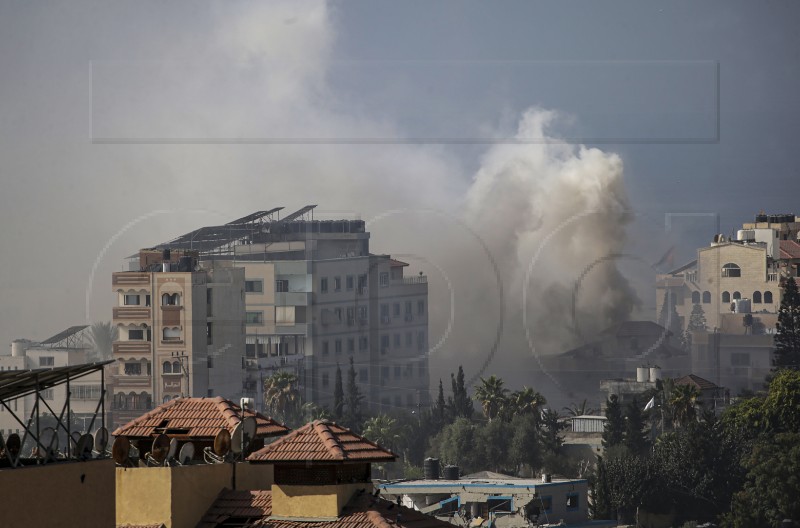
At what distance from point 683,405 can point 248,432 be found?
74553 mm

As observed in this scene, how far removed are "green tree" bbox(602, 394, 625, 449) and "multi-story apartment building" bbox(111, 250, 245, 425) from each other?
93.4ft

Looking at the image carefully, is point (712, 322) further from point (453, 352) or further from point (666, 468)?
point (666, 468)

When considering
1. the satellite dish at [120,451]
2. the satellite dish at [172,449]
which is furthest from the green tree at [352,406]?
the satellite dish at [120,451]

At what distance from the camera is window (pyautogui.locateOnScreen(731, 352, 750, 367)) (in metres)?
129

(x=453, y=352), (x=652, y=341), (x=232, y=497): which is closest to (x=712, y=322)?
(x=652, y=341)

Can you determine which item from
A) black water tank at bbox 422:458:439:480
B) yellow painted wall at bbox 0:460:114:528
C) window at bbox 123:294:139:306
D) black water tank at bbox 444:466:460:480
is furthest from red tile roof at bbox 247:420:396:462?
window at bbox 123:294:139:306

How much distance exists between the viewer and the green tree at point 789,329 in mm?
113688

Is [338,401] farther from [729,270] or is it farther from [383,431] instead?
[729,270]

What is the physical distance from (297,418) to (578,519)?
4125 cm

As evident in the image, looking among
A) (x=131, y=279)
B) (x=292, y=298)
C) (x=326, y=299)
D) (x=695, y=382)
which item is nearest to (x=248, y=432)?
(x=695, y=382)

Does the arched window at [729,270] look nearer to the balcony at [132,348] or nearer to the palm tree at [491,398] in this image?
the palm tree at [491,398]

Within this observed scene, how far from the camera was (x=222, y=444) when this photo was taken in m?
30.0

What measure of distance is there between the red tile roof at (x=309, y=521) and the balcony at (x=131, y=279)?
8974cm

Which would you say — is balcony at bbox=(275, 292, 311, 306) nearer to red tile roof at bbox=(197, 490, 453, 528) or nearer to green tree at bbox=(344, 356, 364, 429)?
green tree at bbox=(344, 356, 364, 429)
